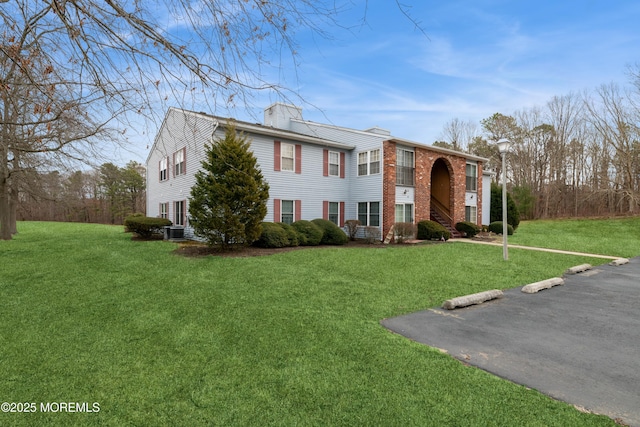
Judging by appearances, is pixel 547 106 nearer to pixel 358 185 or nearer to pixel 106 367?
pixel 358 185

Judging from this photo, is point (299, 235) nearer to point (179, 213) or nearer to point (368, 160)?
point (368, 160)

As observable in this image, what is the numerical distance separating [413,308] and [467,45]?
4034mm

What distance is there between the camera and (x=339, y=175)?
17344mm

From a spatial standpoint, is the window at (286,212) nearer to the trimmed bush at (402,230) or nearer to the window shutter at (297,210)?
the window shutter at (297,210)

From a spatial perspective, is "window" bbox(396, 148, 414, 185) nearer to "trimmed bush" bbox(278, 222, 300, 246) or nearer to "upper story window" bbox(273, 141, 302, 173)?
"upper story window" bbox(273, 141, 302, 173)

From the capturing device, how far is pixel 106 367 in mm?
3355

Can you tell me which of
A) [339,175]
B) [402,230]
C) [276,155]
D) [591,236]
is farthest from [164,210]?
[591,236]

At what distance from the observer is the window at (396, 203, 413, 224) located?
16.3 m

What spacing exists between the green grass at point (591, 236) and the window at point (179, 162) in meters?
17.1

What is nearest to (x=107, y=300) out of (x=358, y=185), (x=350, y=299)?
(x=350, y=299)

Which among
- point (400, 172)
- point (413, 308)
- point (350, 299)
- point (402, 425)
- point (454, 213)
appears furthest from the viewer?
point (454, 213)

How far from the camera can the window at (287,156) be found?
15155mm

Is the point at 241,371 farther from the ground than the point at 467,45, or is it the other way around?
the point at 467,45

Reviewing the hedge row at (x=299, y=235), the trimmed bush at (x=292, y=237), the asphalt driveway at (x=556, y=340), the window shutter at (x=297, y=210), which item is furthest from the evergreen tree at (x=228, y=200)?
the asphalt driveway at (x=556, y=340)
